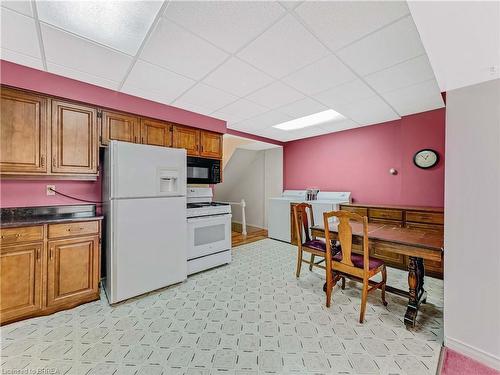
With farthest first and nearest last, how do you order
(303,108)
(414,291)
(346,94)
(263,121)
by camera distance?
1. (263,121)
2. (303,108)
3. (346,94)
4. (414,291)

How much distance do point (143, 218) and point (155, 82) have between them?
1580 mm

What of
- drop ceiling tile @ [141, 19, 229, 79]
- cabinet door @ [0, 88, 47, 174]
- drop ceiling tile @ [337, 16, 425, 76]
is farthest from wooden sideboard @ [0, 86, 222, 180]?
drop ceiling tile @ [337, 16, 425, 76]

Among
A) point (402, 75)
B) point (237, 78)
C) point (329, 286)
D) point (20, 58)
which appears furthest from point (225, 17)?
point (329, 286)

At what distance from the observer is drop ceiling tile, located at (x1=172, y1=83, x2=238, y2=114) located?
2.61 m

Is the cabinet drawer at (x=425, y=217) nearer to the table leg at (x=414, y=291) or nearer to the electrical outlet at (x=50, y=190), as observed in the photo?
the table leg at (x=414, y=291)

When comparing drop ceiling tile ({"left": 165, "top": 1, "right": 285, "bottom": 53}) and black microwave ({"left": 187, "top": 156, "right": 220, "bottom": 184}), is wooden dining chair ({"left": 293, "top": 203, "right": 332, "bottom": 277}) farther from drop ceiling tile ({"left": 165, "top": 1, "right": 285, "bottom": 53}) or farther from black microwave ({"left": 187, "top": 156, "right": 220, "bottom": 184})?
drop ceiling tile ({"left": 165, "top": 1, "right": 285, "bottom": 53})

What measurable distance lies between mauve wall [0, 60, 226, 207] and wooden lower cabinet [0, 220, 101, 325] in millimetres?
561

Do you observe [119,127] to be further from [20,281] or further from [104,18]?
[20,281]

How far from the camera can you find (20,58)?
200cm

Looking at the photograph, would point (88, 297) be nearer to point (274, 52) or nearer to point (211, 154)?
point (211, 154)

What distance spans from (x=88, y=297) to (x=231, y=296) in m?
1.58

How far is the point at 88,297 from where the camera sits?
2346mm

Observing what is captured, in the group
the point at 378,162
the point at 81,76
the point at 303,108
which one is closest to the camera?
the point at 81,76

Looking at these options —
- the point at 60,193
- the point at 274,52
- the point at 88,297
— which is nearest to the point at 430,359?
the point at 274,52
